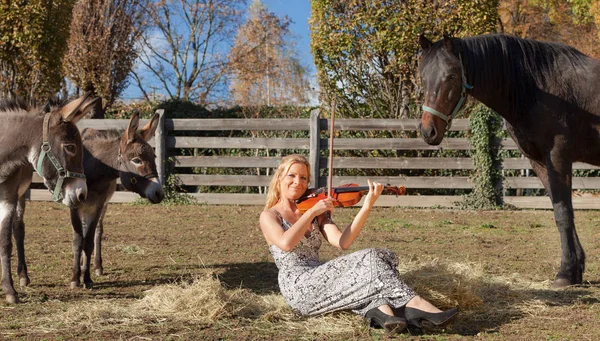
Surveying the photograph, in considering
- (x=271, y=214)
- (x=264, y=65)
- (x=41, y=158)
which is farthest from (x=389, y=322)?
(x=264, y=65)

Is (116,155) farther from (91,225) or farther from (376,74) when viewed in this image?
(376,74)

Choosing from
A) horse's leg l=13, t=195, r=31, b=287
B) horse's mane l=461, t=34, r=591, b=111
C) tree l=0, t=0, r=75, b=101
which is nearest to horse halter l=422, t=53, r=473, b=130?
horse's mane l=461, t=34, r=591, b=111

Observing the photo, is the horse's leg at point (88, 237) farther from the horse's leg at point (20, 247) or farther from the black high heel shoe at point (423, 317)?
the black high heel shoe at point (423, 317)

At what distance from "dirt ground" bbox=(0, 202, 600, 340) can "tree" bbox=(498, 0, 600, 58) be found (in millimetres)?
14804

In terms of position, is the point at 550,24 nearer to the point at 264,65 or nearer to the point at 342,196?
the point at 264,65

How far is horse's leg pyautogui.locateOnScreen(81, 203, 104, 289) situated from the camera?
6.06 meters

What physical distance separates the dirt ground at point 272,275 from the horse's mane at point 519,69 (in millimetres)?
1643

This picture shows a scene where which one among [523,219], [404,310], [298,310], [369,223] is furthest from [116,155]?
[523,219]

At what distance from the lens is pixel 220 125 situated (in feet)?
45.7

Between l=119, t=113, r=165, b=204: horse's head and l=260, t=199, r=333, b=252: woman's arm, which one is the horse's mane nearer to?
l=260, t=199, r=333, b=252: woman's arm

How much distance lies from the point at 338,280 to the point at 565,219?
2.51 m

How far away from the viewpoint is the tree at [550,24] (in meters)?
24.2

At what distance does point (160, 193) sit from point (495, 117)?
26.9 ft

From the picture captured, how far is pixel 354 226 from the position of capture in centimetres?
438
